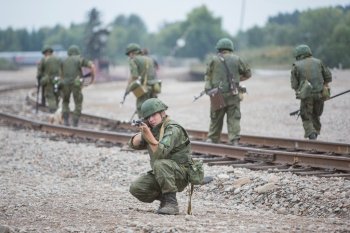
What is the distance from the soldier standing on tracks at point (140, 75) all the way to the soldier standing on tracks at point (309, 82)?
3.37 metres

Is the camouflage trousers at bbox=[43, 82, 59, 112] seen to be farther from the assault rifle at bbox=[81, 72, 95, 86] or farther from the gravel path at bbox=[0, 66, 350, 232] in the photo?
the gravel path at bbox=[0, 66, 350, 232]

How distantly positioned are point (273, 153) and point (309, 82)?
238 centimetres

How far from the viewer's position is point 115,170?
1217cm

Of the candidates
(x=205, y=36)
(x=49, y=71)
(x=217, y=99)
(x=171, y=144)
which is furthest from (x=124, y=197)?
(x=205, y=36)

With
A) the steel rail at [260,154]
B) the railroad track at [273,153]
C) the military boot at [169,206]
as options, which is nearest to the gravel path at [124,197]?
the military boot at [169,206]

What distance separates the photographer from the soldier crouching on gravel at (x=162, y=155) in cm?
→ 839

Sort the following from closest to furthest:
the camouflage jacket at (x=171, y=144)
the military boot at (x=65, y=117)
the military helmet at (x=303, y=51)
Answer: the camouflage jacket at (x=171, y=144) < the military helmet at (x=303, y=51) < the military boot at (x=65, y=117)

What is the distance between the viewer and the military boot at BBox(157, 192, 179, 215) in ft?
28.0

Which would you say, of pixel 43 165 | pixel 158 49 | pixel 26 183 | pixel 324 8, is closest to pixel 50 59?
pixel 43 165

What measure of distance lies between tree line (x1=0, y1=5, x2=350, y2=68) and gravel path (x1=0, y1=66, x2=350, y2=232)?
55.2 feet

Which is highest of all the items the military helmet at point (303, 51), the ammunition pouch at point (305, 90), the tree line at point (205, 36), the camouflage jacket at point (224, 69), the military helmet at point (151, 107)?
the tree line at point (205, 36)

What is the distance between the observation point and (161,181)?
851cm

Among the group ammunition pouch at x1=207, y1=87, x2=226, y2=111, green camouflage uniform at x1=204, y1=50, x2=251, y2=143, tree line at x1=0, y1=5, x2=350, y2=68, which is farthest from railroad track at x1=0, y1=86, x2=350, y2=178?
tree line at x1=0, y1=5, x2=350, y2=68

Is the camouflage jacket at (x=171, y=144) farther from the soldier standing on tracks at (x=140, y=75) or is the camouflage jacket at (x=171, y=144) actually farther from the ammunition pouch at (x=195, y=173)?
the soldier standing on tracks at (x=140, y=75)
